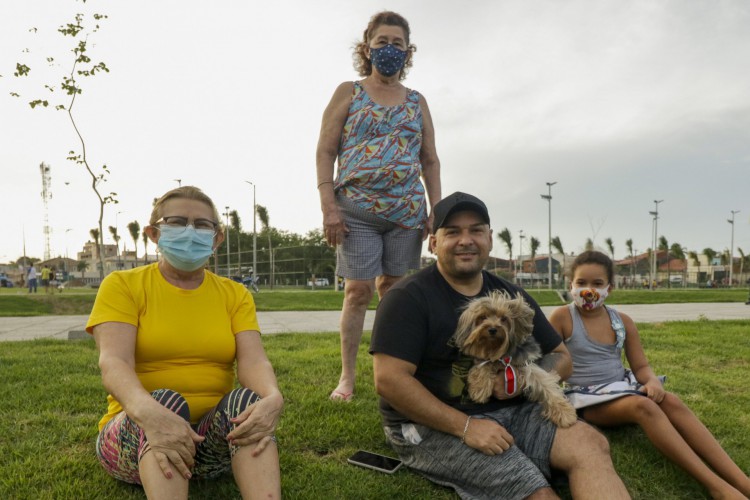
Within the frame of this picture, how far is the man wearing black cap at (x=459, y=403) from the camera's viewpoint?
8.83 feet

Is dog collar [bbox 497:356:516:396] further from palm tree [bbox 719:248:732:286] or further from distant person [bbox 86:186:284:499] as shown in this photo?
palm tree [bbox 719:248:732:286]

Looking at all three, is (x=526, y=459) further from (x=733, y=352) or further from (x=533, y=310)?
(x=733, y=352)

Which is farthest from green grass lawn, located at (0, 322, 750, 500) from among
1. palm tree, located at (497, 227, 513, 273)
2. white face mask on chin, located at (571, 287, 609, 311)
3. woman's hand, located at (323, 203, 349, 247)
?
palm tree, located at (497, 227, 513, 273)

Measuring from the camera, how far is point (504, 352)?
300cm

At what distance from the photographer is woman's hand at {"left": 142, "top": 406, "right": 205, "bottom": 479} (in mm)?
2191

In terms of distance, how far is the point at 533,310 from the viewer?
320cm

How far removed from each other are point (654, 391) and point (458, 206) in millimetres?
1772

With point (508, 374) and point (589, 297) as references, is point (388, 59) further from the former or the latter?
point (508, 374)

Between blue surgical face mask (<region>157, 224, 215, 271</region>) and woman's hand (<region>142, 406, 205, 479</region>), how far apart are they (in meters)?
0.80

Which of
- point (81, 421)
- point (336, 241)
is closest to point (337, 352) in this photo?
point (336, 241)

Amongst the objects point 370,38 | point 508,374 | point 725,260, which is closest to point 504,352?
point 508,374

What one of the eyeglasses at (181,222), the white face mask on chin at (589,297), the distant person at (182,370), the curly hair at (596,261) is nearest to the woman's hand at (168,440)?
the distant person at (182,370)

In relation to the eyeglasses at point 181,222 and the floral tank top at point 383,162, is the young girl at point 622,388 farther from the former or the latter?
the eyeglasses at point 181,222

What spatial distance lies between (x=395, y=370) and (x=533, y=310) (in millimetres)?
919
